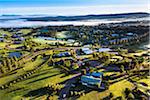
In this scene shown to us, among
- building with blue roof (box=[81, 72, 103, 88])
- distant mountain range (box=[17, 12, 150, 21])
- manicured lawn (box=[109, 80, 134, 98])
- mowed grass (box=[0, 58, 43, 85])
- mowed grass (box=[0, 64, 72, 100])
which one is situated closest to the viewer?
manicured lawn (box=[109, 80, 134, 98])

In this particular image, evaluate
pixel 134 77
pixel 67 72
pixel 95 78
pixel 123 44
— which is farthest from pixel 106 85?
pixel 123 44

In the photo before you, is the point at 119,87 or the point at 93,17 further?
the point at 93,17

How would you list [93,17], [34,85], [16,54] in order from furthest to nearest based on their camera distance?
[93,17], [16,54], [34,85]

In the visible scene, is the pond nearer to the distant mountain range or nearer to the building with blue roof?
the building with blue roof

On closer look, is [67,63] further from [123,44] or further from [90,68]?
[123,44]

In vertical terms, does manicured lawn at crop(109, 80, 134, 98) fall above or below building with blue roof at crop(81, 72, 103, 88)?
below

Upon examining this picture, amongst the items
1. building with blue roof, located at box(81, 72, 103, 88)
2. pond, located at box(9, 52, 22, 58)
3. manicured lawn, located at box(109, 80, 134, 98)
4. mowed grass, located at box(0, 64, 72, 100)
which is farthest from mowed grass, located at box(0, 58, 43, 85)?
manicured lawn, located at box(109, 80, 134, 98)

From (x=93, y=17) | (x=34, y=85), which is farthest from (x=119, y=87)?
(x=93, y=17)

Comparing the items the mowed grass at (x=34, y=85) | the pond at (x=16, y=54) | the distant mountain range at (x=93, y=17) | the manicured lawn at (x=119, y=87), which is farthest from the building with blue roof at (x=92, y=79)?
the distant mountain range at (x=93, y=17)

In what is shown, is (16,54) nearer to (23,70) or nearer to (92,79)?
(23,70)
